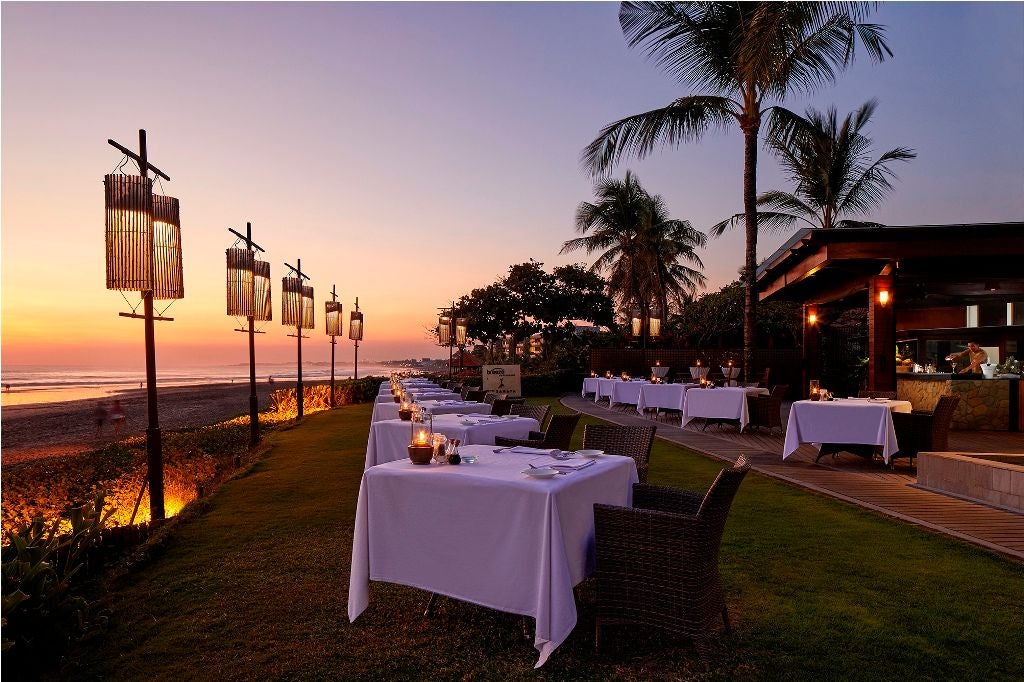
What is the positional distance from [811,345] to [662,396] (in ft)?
19.4

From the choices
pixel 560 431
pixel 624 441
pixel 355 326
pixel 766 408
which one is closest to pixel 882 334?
→ pixel 766 408

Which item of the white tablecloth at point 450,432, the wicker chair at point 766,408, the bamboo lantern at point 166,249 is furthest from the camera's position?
the wicker chair at point 766,408

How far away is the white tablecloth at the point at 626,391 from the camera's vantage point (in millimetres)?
14883

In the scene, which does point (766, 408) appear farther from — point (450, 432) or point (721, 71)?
point (450, 432)

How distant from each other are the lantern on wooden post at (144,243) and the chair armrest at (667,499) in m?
3.58

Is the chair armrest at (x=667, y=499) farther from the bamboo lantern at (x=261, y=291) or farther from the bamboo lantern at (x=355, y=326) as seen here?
the bamboo lantern at (x=355, y=326)

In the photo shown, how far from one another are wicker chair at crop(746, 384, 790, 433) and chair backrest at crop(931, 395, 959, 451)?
2810mm

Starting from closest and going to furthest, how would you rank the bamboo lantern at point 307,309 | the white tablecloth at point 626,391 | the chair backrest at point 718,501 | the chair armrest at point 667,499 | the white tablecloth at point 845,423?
the chair backrest at point 718,501
the chair armrest at point 667,499
the white tablecloth at point 845,423
the bamboo lantern at point 307,309
the white tablecloth at point 626,391

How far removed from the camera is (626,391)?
50.5 feet

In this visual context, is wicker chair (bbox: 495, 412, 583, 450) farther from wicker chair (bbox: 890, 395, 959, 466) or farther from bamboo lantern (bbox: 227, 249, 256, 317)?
bamboo lantern (bbox: 227, 249, 256, 317)

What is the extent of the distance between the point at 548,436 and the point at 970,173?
30.2m

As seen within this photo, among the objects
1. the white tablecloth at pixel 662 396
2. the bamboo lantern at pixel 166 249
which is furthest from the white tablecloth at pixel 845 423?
the bamboo lantern at pixel 166 249

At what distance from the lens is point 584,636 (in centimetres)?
302

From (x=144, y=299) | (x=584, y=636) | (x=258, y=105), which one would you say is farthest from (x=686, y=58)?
(x=584, y=636)
